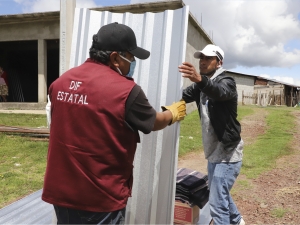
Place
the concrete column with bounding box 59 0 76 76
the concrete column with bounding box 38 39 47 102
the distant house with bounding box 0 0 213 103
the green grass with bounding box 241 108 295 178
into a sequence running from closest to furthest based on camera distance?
the concrete column with bounding box 59 0 76 76, the green grass with bounding box 241 108 295 178, the distant house with bounding box 0 0 213 103, the concrete column with bounding box 38 39 47 102

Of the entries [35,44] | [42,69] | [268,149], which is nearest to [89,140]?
[268,149]

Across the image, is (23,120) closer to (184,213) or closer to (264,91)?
(184,213)

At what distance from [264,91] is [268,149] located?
23089mm

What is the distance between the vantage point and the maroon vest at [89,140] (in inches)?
61.6

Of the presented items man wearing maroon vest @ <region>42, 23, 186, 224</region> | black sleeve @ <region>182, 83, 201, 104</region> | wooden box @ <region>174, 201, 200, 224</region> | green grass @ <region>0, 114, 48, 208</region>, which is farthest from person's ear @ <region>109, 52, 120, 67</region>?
green grass @ <region>0, 114, 48, 208</region>

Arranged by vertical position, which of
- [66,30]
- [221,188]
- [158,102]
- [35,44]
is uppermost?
[35,44]

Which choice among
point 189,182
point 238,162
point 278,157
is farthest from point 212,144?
point 278,157

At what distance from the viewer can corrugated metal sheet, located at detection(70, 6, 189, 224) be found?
7.95 feet

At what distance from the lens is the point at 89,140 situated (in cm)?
159

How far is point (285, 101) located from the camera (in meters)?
28.0

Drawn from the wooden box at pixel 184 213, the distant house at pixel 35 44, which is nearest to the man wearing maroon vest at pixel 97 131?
the wooden box at pixel 184 213

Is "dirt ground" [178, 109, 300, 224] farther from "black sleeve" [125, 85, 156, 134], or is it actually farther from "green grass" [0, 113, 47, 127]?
"green grass" [0, 113, 47, 127]

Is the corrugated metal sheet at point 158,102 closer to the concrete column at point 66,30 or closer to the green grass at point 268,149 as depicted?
the concrete column at point 66,30

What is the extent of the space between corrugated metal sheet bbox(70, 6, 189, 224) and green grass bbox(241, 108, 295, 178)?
3515mm
